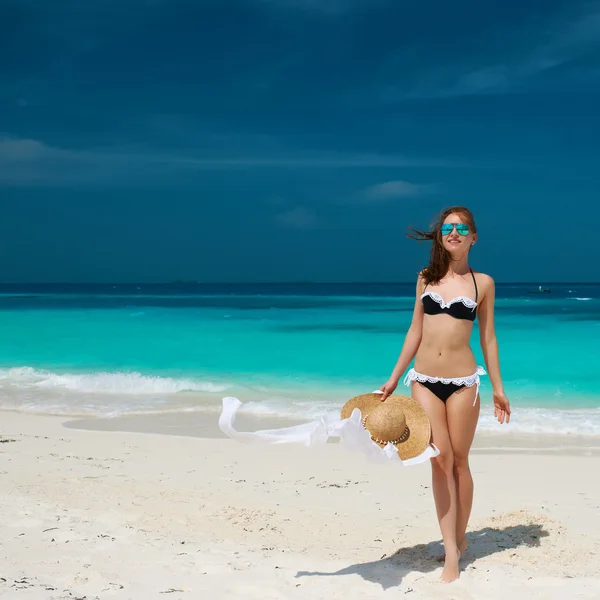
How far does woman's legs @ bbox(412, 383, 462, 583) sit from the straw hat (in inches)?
4.0

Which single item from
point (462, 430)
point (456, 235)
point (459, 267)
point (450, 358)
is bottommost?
point (462, 430)

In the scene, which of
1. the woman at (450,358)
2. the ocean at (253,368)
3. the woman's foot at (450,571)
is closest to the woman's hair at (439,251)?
the woman at (450,358)

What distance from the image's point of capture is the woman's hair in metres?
3.87

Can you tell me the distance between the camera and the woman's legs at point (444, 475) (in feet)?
12.1

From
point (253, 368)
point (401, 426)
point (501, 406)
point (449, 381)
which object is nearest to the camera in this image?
point (401, 426)

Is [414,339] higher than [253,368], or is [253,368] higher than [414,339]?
[414,339]

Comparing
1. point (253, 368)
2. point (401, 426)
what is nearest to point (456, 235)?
point (401, 426)

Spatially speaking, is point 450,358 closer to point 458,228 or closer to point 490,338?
point 490,338

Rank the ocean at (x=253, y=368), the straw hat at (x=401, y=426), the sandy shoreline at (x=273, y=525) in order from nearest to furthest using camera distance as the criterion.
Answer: the straw hat at (x=401, y=426) < the sandy shoreline at (x=273, y=525) < the ocean at (x=253, y=368)

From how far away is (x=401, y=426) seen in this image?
353 centimetres

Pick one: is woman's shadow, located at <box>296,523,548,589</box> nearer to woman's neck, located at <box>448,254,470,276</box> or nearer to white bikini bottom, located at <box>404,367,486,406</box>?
white bikini bottom, located at <box>404,367,486,406</box>

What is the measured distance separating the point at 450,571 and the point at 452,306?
149cm

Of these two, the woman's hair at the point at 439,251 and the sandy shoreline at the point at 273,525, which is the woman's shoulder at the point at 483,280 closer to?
the woman's hair at the point at 439,251

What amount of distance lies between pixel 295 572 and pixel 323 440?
3.11 feet
